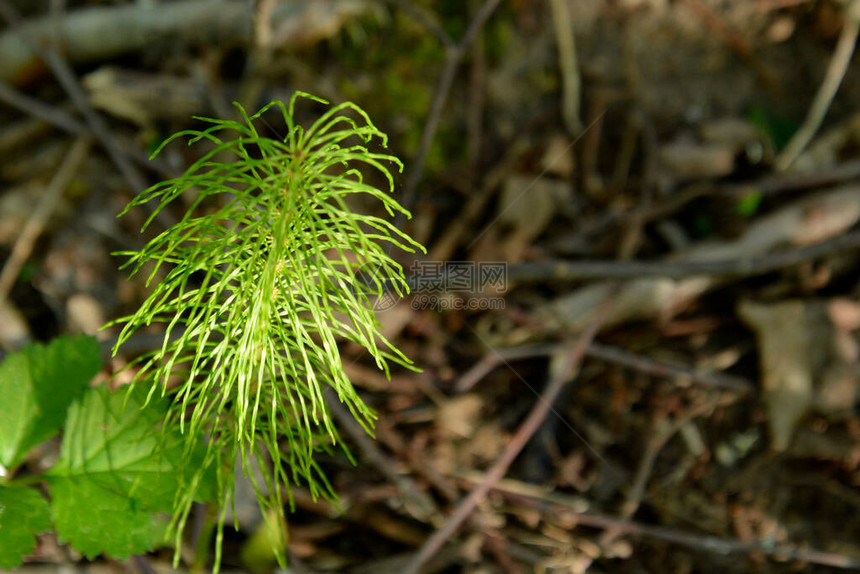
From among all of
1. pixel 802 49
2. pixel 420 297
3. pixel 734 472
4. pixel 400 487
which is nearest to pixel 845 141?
pixel 802 49

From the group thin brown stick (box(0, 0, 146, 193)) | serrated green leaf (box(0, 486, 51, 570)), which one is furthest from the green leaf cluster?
thin brown stick (box(0, 0, 146, 193))

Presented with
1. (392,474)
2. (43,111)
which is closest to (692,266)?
(392,474)

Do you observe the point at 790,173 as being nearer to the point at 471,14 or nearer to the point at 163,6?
the point at 471,14

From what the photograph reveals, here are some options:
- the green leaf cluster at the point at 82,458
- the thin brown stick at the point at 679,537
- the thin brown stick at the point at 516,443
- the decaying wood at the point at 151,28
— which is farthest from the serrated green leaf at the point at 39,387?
the decaying wood at the point at 151,28

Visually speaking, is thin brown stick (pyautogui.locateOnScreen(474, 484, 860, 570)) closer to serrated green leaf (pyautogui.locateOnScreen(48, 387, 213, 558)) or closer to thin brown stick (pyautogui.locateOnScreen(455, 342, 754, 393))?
thin brown stick (pyautogui.locateOnScreen(455, 342, 754, 393))

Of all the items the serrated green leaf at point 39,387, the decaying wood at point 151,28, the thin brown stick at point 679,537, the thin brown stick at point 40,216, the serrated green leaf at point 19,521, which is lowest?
the thin brown stick at point 679,537

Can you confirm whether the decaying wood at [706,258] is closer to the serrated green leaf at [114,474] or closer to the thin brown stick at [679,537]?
the thin brown stick at [679,537]
